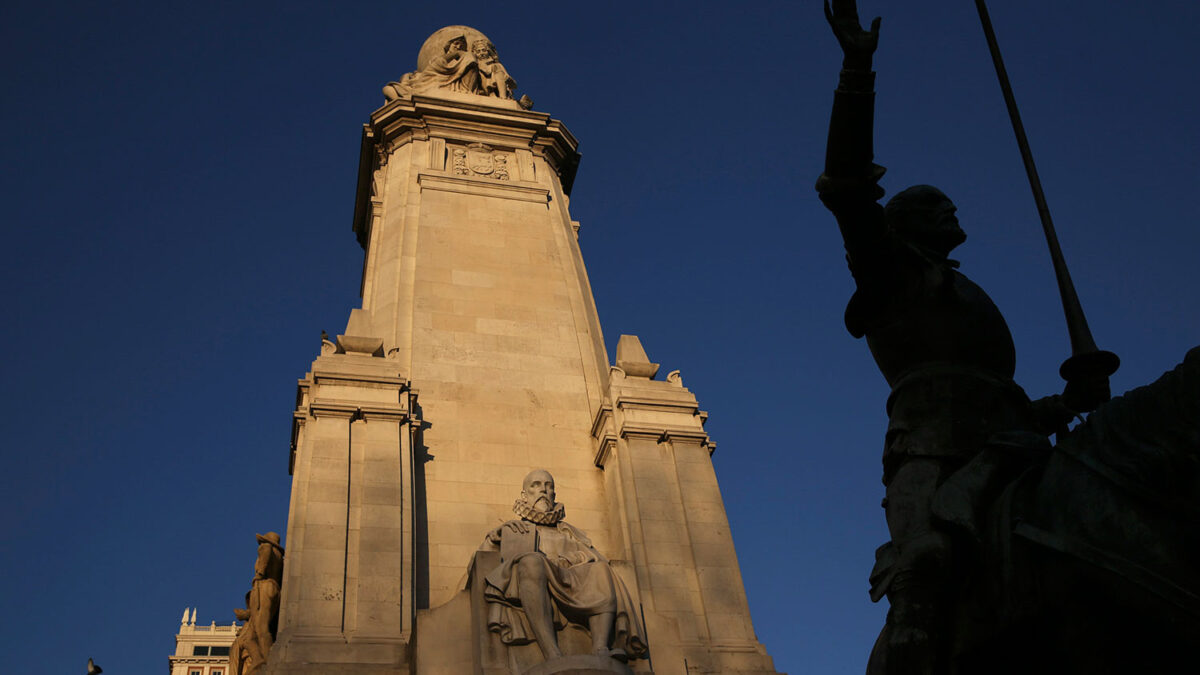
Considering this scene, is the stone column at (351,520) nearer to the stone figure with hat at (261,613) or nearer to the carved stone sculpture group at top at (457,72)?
the stone figure with hat at (261,613)

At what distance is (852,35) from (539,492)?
9868 mm

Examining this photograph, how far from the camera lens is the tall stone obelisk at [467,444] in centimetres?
1460

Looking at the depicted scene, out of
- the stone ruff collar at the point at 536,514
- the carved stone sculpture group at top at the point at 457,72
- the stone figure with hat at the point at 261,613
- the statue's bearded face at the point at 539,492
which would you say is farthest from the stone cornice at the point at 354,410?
the carved stone sculpture group at top at the point at 457,72

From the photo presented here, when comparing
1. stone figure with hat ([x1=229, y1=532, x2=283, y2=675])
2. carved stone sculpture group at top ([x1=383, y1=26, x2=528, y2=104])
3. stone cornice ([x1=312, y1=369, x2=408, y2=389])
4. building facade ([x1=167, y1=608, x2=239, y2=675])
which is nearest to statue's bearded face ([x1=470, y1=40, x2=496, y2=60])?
carved stone sculpture group at top ([x1=383, y1=26, x2=528, y2=104])

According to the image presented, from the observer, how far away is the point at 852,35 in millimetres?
5801

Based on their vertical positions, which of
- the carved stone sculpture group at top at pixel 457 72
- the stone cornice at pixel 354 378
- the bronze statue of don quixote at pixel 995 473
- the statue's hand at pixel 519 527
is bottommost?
the bronze statue of don quixote at pixel 995 473

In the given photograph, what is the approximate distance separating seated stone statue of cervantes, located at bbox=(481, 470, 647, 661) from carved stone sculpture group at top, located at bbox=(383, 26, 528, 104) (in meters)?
14.5

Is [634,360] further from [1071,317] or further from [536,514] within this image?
[1071,317]

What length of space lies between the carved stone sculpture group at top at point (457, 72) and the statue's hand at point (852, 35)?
20631 mm

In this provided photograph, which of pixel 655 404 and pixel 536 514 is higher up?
pixel 655 404

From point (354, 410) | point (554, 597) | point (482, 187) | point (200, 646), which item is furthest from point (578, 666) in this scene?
point (200, 646)

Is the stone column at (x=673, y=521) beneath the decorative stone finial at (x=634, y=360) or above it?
beneath

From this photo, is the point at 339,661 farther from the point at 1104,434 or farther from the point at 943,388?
the point at 1104,434

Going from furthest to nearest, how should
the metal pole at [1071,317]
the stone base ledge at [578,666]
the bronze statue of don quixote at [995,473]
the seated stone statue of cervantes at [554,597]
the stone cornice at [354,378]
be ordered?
the stone cornice at [354,378] → the seated stone statue of cervantes at [554,597] → the stone base ledge at [578,666] → the metal pole at [1071,317] → the bronze statue of don quixote at [995,473]
